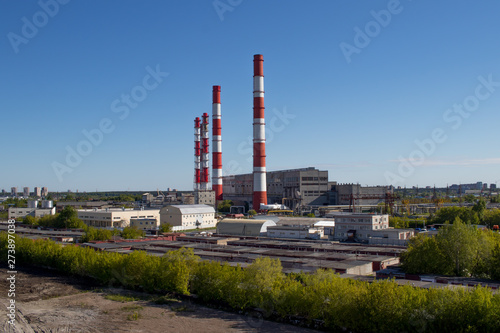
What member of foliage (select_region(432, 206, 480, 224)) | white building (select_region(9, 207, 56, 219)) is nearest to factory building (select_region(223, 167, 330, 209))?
foliage (select_region(432, 206, 480, 224))

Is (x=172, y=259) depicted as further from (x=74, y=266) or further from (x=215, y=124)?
(x=215, y=124)

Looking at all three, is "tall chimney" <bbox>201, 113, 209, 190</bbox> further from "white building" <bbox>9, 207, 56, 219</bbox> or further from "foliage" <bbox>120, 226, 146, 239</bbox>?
"foliage" <bbox>120, 226, 146, 239</bbox>

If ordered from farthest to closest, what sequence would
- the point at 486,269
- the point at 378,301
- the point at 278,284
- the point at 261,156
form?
the point at 261,156 < the point at 486,269 < the point at 278,284 < the point at 378,301

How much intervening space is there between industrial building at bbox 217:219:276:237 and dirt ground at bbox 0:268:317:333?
770 inches

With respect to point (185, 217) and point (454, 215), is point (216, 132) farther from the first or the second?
Result: point (454, 215)

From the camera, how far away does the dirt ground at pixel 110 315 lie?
1524cm

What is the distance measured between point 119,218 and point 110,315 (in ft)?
106

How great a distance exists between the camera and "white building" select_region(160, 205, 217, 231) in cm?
4719

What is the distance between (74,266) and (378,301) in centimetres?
1762

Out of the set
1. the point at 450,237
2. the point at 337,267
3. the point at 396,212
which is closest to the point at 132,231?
the point at 337,267

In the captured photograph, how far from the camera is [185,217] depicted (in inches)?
1875

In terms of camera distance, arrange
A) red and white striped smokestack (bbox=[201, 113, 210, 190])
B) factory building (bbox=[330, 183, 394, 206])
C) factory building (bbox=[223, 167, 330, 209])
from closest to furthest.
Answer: factory building (bbox=[330, 183, 394, 206]), factory building (bbox=[223, 167, 330, 209]), red and white striped smokestack (bbox=[201, 113, 210, 190])

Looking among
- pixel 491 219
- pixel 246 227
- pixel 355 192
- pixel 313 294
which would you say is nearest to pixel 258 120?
pixel 246 227

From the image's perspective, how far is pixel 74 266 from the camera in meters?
24.0
